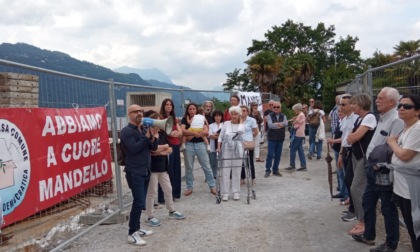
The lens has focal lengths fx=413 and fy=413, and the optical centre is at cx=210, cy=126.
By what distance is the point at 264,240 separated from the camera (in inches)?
204

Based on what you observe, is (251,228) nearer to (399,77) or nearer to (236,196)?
(236,196)

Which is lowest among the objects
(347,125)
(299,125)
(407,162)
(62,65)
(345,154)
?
(345,154)

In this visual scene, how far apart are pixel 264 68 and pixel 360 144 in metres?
30.5

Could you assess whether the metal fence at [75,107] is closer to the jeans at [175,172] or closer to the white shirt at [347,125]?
the jeans at [175,172]

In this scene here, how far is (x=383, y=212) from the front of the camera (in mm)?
4371

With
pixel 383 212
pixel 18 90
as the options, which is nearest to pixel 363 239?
pixel 383 212

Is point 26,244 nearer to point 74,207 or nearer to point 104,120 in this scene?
point 74,207

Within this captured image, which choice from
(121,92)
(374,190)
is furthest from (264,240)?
(121,92)

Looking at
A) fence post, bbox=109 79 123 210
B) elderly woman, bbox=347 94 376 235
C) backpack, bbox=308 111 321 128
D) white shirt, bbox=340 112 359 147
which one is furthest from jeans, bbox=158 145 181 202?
backpack, bbox=308 111 321 128

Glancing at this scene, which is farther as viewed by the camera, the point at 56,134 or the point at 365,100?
the point at 365,100

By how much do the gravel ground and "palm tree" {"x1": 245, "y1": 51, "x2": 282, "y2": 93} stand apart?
90.6 feet

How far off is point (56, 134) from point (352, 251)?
3617 millimetres

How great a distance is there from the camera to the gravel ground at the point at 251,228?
5.01 metres

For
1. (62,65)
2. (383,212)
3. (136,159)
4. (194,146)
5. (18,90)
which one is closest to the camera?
(383,212)
